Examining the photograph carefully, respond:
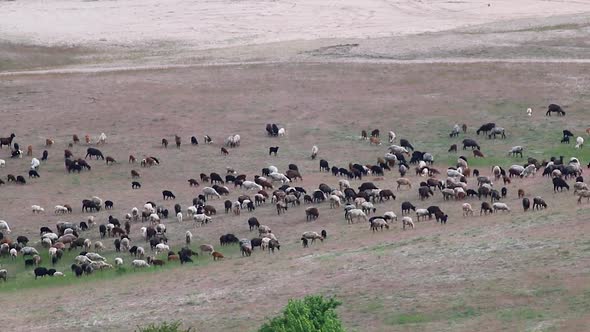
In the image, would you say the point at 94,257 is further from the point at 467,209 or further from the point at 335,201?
the point at 467,209

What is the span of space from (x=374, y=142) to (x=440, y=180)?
724 cm

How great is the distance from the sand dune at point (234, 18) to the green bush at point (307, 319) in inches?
1846

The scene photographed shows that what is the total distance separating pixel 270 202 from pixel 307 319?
18.3 meters

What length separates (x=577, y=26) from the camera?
2707 inches

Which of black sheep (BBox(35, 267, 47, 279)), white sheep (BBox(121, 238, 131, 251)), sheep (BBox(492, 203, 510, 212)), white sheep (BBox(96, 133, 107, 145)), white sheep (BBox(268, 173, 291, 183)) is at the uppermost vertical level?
white sheep (BBox(96, 133, 107, 145))

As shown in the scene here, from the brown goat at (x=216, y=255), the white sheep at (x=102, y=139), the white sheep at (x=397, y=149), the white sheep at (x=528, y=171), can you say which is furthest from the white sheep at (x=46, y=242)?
the white sheep at (x=528, y=171)

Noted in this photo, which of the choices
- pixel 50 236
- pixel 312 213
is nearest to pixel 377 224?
pixel 312 213

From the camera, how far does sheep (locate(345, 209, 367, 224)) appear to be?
39.0 metres

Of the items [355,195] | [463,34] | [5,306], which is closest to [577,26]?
[463,34]

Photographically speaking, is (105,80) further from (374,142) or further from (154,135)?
(374,142)

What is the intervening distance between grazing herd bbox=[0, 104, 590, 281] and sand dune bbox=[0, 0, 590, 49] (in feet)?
78.4

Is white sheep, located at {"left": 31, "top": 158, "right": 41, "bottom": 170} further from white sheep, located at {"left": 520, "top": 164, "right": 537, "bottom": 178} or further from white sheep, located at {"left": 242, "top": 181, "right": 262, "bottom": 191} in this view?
white sheep, located at {"left": 520, "top": 164, "right": 537, "bottom": 178}

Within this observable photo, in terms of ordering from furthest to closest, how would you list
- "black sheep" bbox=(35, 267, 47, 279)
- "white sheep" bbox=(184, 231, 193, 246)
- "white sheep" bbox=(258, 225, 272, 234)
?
"white sheep" bbox=(184, 231, 193, 246), "white sheep" bbox=(258, 225, 272, 234), "black sheep" bbox=(35, 267, 47, 279)

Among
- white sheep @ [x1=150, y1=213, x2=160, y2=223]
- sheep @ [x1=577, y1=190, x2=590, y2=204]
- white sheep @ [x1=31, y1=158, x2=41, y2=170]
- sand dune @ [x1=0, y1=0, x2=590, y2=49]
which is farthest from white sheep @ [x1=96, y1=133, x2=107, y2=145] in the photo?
sand dune @ [x1=0, y1=0, x2=590, y2=49]
